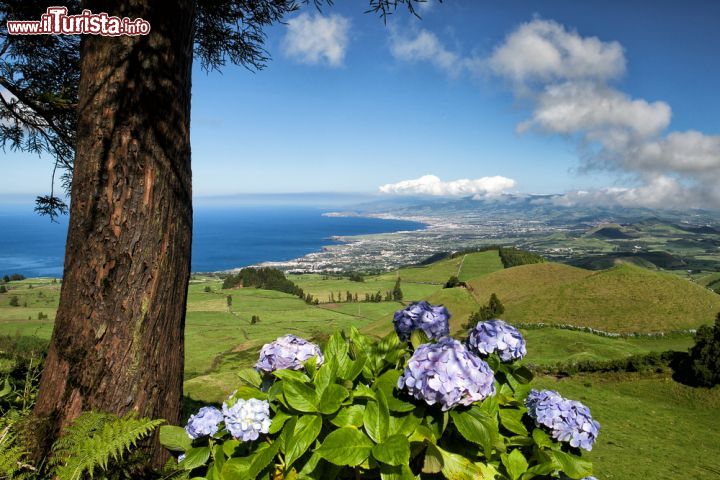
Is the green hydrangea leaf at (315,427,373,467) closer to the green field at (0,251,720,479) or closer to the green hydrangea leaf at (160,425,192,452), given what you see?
the green hydrangea leaf at (160,425,192,452)

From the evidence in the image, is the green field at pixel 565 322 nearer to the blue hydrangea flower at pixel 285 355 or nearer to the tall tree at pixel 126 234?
the blue hydrangea flower at pixel 285 355

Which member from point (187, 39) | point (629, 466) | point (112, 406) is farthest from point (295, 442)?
point (629, 466)

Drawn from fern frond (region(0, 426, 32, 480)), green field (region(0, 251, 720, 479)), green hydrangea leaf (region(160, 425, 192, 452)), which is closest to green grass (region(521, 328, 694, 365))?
green field (region(0, 251, 720, 479))

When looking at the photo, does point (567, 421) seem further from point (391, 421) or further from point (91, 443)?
point (91, 443)

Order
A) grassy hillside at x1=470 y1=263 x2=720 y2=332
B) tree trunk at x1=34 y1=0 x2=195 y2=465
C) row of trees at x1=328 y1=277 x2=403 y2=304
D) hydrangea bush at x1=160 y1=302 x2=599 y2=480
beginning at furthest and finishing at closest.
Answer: row of trees at x1=328 y1=277 x2=403 y2=304, grassy hillside at x1=470 y1=263 x2=720 y2=332, tree trunk at x1=34 y1=0 x2=195 y2=465, hydrangea bush at x1=160 y1=302 x2=599 y2=480

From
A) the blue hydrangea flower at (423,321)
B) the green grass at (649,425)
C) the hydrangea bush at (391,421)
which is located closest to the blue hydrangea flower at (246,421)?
the hydrangea bush at (391,421)
